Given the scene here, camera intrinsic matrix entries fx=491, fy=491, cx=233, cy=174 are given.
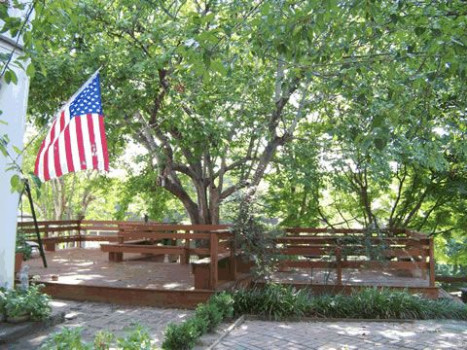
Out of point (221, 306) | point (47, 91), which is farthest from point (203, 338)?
point (47, 91)

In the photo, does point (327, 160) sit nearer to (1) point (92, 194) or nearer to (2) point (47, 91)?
(2) point (47, 91)

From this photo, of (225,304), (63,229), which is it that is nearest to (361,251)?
(225,304)

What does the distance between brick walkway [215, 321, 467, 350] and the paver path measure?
1120mm

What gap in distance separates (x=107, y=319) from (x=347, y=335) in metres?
3.45

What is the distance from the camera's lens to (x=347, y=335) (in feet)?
21.6

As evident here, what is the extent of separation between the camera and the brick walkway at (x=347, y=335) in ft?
19.8

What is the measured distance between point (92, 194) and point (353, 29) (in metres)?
22.6

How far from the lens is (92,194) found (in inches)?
1042

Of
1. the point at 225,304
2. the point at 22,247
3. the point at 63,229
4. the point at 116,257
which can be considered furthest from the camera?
the point at 63,229

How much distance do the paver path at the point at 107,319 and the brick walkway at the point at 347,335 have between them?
1.12 meters

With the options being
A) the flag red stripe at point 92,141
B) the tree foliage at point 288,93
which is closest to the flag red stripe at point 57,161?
the flag red stripe at point 92,141

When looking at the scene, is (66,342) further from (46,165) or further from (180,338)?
(46,165)

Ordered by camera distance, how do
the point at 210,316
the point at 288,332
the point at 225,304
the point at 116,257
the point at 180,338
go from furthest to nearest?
1. the point at 116,257
2. the point at 225,304
3. the point at 288,332
4. the point at 210,316
5. the point at 180,338

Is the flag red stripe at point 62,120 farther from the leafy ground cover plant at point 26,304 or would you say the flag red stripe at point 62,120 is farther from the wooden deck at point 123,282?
the wooden deck at point 123,282
